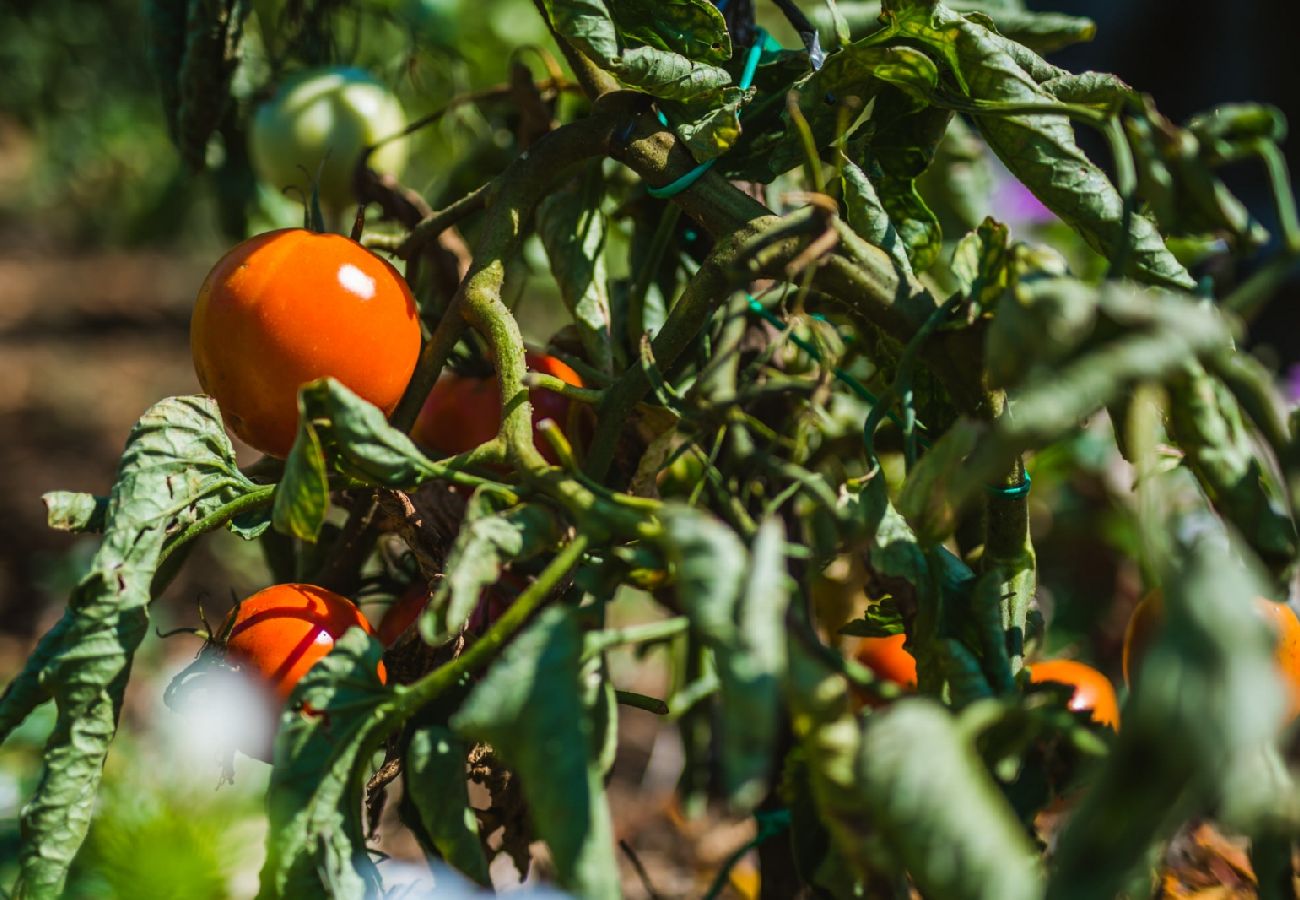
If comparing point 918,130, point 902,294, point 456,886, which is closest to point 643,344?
point 902,294

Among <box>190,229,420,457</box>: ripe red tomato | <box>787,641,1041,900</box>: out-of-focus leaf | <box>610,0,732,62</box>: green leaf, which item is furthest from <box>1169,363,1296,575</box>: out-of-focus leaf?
<box>190,229,420,457</box>: ripe red tomato

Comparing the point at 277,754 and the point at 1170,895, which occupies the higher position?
the point at 277,754

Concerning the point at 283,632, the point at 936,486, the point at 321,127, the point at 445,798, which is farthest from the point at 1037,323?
the point at 321,127

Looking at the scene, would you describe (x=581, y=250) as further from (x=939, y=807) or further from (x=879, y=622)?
(x=939, y=807)

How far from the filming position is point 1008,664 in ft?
1.61

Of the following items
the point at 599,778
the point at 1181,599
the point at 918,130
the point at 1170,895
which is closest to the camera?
the point at 1181,599

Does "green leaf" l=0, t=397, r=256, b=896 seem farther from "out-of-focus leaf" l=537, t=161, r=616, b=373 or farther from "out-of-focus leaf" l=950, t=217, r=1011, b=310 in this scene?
"out-of-focus leaf" l=950, t=217, r=1011, b=310

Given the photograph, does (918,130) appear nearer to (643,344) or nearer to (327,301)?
(643,344)

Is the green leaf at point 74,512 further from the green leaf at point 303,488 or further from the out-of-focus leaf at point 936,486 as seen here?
the out-of-focus leaf at point 936,486

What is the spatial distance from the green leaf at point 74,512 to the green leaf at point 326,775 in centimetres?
16

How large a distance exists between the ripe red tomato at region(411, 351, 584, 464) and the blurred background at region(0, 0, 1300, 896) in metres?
0.18

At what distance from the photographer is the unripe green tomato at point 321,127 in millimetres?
1067

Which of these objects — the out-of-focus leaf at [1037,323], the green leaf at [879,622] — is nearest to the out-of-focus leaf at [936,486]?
the out-of-focus leaf at [1037,323]

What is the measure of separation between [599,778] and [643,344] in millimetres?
204
